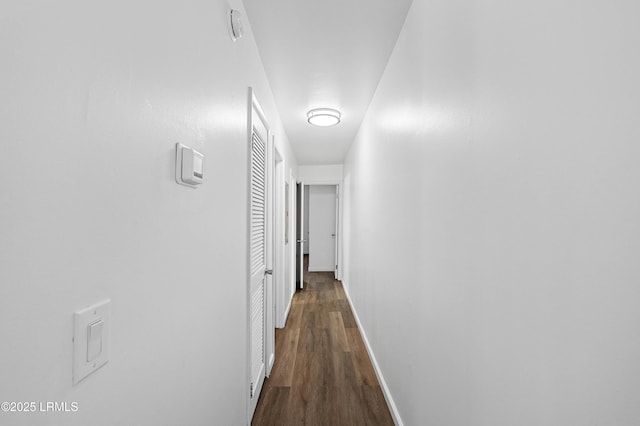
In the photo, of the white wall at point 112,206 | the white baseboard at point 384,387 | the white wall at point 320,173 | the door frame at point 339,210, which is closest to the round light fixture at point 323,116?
the white wall at point 112,206

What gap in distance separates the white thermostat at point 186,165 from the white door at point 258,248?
3.28 feet

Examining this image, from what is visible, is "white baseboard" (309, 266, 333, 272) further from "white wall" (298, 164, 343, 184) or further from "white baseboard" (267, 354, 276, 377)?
"white baseboard" (267, 354, 276, 377)

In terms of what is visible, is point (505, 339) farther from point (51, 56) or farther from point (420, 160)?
point (51, 56)

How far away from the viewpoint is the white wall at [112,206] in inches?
17.3

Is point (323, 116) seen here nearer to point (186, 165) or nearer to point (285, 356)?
point (285, 356)

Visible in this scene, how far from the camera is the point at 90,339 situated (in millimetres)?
572

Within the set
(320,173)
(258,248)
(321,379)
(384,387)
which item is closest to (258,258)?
(258,248)

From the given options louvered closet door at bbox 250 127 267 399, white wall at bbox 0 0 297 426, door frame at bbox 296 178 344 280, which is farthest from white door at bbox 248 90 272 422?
door frame at bbox 296 178 344 280

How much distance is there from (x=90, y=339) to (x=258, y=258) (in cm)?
176

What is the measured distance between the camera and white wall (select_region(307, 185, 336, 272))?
283 inches

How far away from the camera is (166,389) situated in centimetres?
88

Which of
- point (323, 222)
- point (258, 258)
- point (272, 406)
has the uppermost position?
point (323, 222)

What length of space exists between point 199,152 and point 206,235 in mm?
309

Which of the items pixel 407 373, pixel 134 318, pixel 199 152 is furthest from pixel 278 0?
pixel 407 373
